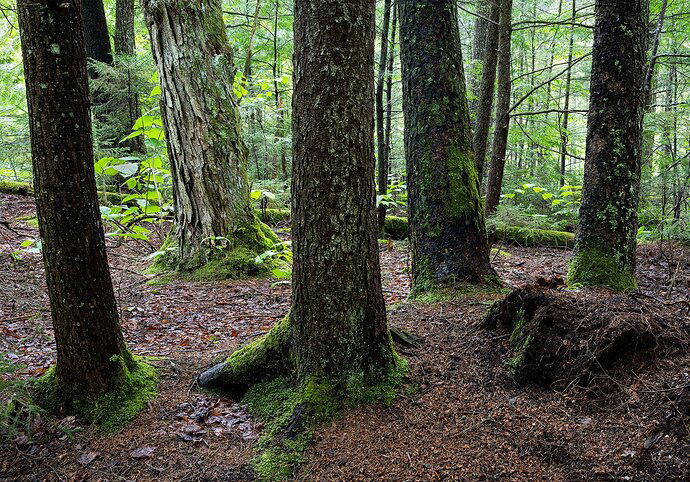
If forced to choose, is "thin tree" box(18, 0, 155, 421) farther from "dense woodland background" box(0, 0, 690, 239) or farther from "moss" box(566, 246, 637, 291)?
"moss" box(566, 246, 637, 291)

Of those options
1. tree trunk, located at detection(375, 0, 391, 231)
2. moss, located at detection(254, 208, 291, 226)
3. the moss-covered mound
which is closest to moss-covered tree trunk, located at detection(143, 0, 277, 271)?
tree trunk, located at detection(375, 0, 391, 231)

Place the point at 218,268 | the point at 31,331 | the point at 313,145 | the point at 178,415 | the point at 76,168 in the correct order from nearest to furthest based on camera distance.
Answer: the point at 76,168, the point at 313,145, the point at 178,415, the point at 31,331, the point at 218,268

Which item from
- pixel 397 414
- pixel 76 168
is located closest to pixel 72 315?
pixel 76 168

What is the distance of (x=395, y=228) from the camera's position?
11141mm

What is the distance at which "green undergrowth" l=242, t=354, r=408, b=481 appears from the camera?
281cm

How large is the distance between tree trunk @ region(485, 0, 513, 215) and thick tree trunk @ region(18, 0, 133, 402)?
778cm

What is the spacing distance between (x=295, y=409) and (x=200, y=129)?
4724mm

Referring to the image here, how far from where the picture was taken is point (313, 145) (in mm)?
2996

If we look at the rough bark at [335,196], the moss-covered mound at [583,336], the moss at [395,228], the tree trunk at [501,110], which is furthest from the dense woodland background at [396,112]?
the moss-covered mound at [583,336]

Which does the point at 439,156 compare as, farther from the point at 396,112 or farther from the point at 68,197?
the point at 396,112

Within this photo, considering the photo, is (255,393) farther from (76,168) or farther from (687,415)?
(687,415)

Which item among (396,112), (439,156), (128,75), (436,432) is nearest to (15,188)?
(128,75)

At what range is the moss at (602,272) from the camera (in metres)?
4.80

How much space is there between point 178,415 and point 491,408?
2.20 metres
